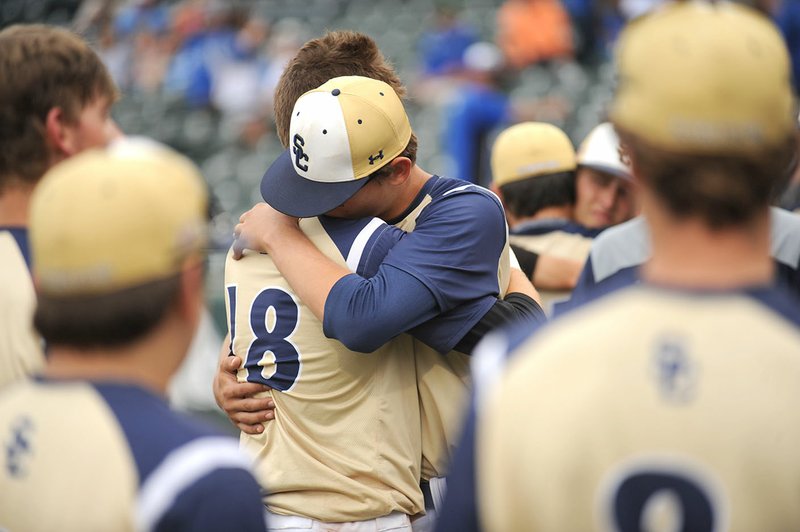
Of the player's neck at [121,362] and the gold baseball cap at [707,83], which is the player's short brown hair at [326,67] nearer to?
the player's neck at [121,362]

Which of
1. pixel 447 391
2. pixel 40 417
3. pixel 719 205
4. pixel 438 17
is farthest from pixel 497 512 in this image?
pixel 438 17

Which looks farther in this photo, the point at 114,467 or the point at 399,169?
the point at 399,169

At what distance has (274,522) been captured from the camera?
9.45 feet

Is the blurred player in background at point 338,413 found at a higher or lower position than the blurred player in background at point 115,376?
lower

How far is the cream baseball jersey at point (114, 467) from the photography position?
1.69 metres

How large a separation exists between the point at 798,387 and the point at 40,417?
1.21 metres

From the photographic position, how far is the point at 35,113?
8.31 ft

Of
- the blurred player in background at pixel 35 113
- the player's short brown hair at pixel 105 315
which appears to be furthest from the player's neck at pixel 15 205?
the player's short brown hair at pixel 105 315

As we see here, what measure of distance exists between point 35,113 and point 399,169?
0.92 meters

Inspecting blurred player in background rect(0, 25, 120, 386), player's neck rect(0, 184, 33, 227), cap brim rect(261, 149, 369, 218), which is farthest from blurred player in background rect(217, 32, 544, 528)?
player's neck rect(0, 184, 33, 227)

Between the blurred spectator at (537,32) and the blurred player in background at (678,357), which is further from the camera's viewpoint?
the blurred spectator at (537,32)

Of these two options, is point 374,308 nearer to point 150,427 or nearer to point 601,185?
point 150,427

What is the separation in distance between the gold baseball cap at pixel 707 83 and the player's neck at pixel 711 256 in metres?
0.12

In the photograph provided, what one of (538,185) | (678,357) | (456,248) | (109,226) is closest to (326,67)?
(456,248)
